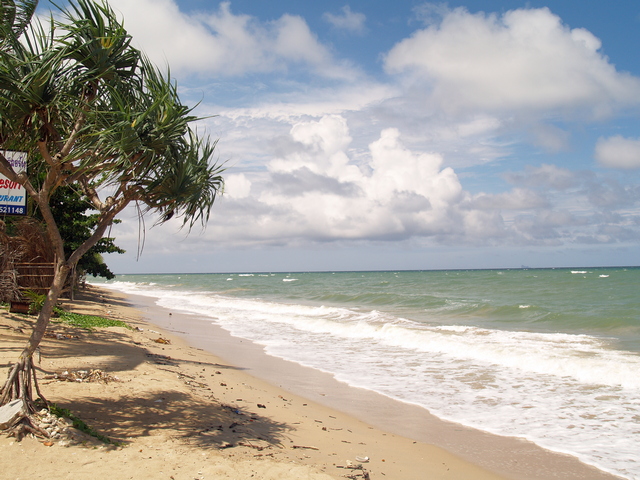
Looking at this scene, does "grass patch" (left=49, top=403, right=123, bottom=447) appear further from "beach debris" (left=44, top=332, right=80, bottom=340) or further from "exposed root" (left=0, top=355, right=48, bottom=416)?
"beach debris" (left=44, top=332, right=80, bottom=340)

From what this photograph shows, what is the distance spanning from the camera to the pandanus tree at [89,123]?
4055 millimetres

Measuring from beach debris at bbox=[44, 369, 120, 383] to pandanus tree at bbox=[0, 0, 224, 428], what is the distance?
1761 millimetres

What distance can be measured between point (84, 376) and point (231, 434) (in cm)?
267

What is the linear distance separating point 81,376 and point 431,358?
8.27 meters

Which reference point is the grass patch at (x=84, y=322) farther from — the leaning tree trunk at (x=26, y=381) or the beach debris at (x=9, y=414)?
the beach debris at (x=9, y=414)

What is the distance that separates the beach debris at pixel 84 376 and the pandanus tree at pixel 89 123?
1.76 m

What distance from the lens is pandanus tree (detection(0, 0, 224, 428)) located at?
13.3 feet

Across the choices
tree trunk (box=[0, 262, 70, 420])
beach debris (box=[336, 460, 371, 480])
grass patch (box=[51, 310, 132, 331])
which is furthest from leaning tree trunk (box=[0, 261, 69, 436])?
grass patch (box=[51, 310, 132, 331])

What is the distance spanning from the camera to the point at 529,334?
1555 centimetres

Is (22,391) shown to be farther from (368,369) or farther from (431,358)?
(431,358)

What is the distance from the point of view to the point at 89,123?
14.2ft

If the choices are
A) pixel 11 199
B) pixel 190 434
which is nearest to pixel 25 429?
pixel 190 434

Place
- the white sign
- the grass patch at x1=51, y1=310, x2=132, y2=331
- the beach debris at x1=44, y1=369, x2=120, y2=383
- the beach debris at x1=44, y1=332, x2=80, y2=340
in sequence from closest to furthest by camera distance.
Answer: the beach debris at x1=44, y1=369, x2=120, y2=383 < the white sign < the beach debris at x1=44, y1=332, x2=80, y2=340 < the grass patch at x1=51, y1=310, x2=132, y2=331

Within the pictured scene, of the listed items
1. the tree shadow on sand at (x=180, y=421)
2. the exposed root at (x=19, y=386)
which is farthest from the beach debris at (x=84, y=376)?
the exposed root at (x=19, y=386)
